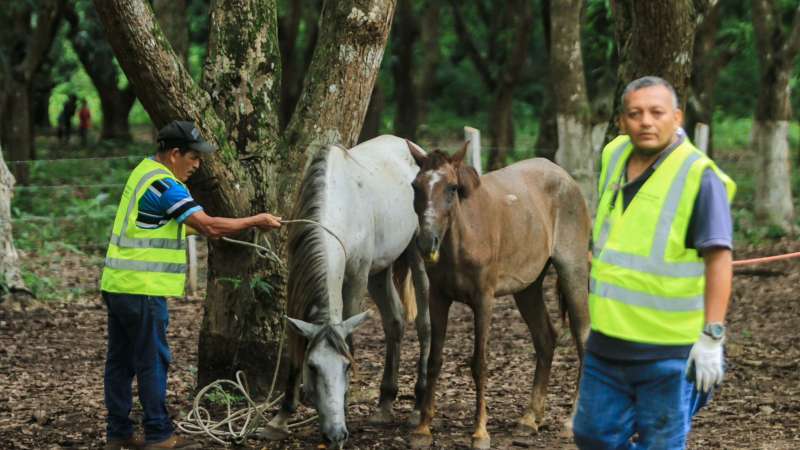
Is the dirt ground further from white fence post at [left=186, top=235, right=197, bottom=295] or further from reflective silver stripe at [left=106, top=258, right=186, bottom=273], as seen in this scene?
reflective silver stripe at [left=106, top=258, right=186, bottom=273]

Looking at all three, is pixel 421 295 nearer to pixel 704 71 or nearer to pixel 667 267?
pixel 667 267

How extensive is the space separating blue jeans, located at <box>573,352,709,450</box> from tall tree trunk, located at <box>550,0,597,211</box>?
1085 cm

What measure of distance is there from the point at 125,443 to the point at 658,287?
3.53m

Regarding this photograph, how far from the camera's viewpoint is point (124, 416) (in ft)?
22.2

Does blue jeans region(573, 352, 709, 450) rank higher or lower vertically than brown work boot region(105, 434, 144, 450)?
higher

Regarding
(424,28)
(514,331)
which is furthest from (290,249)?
(424,28)

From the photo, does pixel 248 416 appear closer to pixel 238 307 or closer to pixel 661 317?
pixel 238 307

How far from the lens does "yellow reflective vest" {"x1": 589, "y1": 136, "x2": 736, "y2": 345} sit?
4594 millimetres

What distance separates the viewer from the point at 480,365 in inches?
287

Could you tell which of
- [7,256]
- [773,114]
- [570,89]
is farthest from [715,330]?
[773,114]

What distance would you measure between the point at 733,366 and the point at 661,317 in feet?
17.6

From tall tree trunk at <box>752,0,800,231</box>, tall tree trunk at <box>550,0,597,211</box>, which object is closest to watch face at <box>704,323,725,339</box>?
tall tree trunk at <box>550,0,597,211</box>

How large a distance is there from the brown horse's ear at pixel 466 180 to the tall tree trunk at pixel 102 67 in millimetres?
20388

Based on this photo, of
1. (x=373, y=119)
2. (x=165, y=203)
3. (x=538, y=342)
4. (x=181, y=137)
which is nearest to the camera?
(x=165, y=203)
